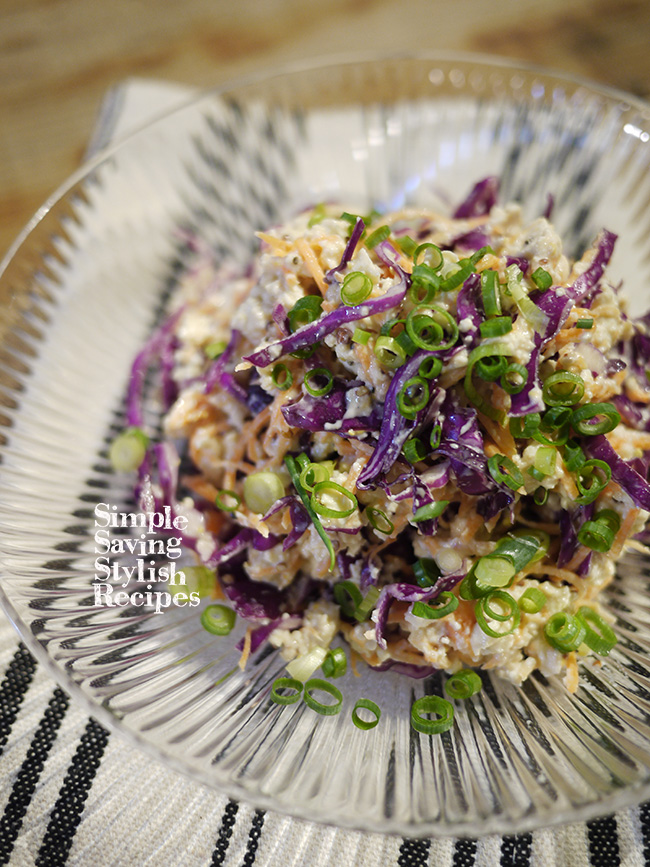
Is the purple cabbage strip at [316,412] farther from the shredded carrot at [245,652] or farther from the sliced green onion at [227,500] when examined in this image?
the shredded carrot at [245,652]

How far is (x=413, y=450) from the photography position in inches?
75.4

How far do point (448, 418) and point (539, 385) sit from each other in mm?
287

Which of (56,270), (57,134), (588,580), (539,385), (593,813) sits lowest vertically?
(593,813)

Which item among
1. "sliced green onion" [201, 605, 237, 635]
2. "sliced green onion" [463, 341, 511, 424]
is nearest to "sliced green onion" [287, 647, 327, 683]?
"sliced green onion" [201, 605, 237, 635]

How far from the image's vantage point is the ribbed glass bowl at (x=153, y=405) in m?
1.77

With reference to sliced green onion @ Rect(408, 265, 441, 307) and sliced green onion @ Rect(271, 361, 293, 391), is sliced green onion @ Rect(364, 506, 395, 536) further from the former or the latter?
sliced green onion @ Rect(408, 265, 441, 307)

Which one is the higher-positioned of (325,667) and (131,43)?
(131,43)

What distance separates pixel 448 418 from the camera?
195cm

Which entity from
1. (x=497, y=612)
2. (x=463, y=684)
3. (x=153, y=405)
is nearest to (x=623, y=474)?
(x=497, y=612)

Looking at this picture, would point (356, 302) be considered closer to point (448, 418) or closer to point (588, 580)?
point (448, 418)

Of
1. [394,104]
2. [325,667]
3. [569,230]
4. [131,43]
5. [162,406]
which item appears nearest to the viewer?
[325,667]

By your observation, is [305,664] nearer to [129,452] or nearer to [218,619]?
[218,619]

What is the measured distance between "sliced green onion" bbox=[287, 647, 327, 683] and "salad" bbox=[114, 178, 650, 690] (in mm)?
18

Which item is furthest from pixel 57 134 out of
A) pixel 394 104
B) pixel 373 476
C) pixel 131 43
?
pixel 373 476
